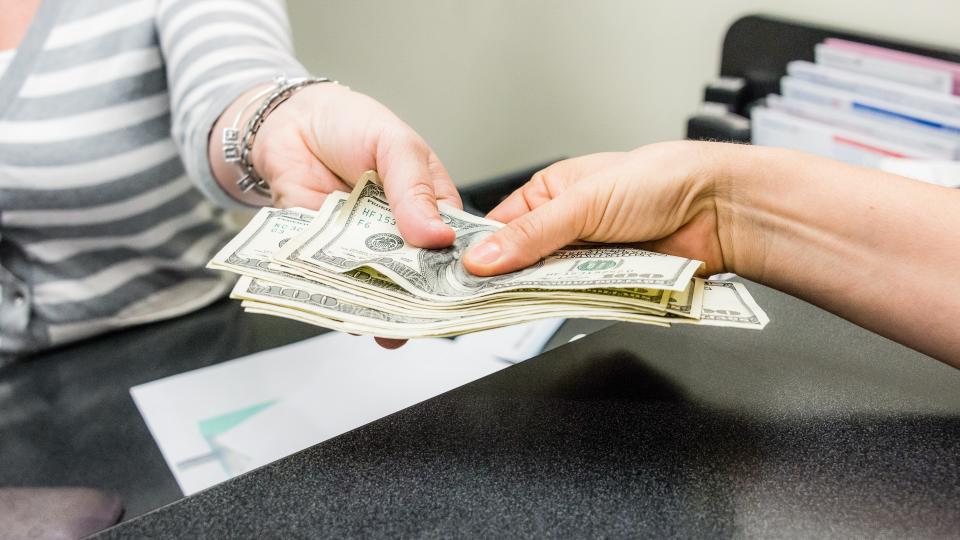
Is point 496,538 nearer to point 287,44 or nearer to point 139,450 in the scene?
point 139,450

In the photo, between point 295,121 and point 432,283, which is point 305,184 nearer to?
point 295,121

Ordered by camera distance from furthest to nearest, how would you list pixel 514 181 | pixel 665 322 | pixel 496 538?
pixel 514 181
pixel 665 322
pixel 496 538

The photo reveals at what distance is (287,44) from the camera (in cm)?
98

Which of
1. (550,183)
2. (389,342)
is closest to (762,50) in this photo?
(550,183)

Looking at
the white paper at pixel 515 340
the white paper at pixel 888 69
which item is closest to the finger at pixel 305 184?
the white paper at pixel 515 340

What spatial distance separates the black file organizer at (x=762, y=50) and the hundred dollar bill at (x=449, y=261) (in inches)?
24.6

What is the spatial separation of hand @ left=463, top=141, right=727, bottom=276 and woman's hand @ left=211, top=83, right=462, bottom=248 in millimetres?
73

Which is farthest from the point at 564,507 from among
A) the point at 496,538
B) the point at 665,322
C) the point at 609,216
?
the point at 609,216

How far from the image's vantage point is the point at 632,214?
1.95ft

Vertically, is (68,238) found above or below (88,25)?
below

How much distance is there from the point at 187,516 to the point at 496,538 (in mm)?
151

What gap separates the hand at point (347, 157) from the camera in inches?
25.1

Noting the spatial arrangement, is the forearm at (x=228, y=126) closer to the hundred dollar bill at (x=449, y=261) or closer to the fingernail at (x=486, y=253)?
the hundred dollar bill at (x=449, y=261)

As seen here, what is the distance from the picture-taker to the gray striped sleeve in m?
0.86
